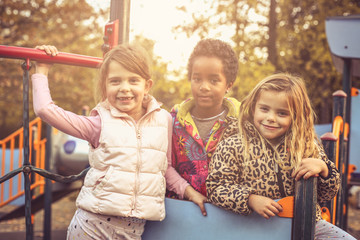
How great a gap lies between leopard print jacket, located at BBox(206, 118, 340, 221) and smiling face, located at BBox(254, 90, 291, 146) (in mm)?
41

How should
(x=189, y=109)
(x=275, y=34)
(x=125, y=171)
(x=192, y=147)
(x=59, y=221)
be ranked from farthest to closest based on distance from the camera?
(x=275, y=34) < (x=59, y=221) < (x=189, y=109) < (x=192, y=147) < (x=125, y=171)

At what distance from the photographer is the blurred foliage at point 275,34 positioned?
25.0 ft

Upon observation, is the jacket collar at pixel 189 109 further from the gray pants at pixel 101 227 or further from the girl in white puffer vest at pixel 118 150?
the gray pants at pixel 101 227

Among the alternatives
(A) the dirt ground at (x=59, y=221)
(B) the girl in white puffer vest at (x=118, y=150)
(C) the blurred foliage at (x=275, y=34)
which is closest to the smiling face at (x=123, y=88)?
(B) the girl in white puffer vest at (x=118, y=150)

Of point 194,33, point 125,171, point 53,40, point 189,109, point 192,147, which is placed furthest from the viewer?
point 53,40

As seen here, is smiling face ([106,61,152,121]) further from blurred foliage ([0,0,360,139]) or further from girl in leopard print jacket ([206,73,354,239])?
blurred foliage ([0,0,360,139])

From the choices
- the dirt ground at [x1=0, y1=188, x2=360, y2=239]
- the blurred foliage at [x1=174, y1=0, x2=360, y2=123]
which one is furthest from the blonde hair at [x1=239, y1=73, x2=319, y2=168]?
the blurred foliage at [x1=174, y1=0, x2=360, y2=123]

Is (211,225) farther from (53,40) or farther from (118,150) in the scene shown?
(53,40)

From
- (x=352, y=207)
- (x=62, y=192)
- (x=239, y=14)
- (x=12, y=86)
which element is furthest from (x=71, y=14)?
(x=352, y=207)

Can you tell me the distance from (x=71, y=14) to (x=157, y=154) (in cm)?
890

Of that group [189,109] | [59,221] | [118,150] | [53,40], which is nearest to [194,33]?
Result: [53,40]

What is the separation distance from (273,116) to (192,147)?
1.60ft

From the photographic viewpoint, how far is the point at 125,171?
5.54ft

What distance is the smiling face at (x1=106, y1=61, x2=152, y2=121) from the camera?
1.81 m
